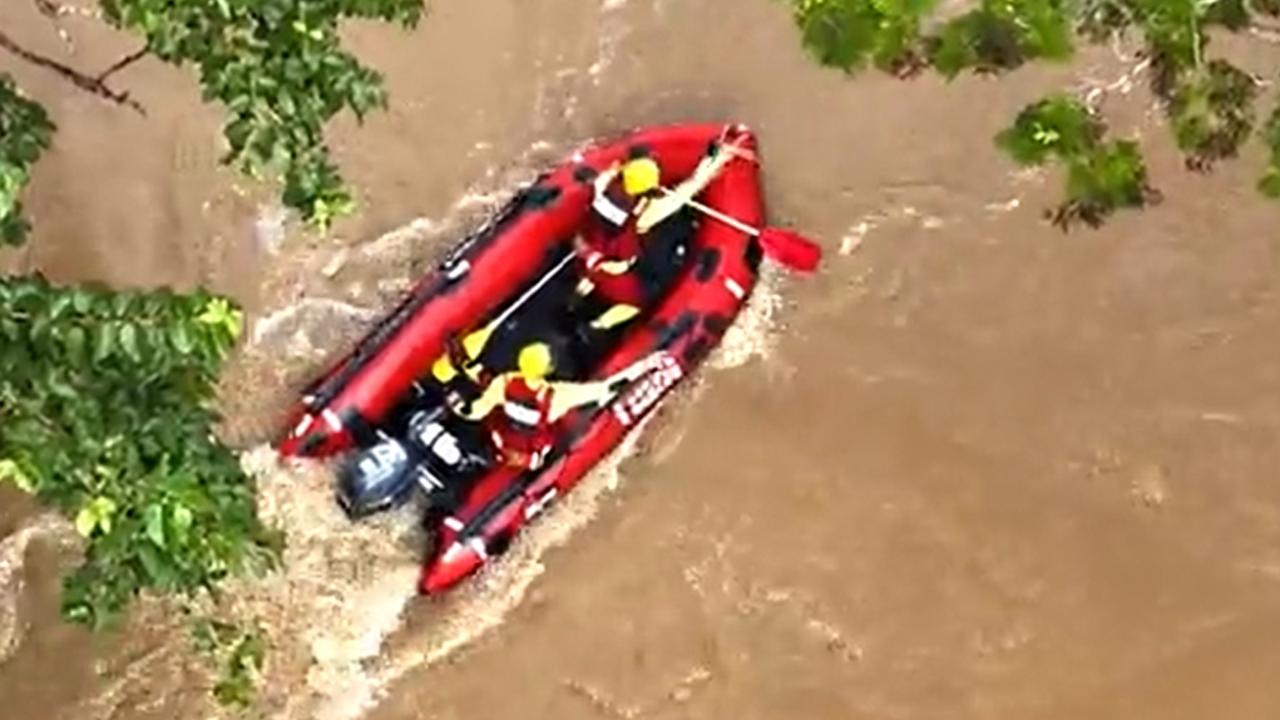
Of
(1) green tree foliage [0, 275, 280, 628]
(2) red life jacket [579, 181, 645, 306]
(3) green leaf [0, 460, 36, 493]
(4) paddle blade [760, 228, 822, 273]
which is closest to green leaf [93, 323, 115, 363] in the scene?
(1) green tree foliage [0, 275, 280, 628]

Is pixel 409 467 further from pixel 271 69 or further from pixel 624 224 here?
pixel 271 69

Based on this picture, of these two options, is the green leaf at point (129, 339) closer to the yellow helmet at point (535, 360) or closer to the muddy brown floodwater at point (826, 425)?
the yellow helmet at point (535, 360)

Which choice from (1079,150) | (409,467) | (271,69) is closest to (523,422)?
(409,467)

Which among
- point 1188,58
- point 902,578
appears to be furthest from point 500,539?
point 1188,58

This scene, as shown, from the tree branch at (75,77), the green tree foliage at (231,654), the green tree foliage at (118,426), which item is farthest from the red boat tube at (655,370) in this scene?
the green tree foliage at (118,426)

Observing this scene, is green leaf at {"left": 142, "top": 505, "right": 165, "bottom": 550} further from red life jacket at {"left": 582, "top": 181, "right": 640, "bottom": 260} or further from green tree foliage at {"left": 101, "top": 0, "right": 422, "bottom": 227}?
red life jacket at {"left": 582, "top": 181, "right": 640, "bottom": 260}

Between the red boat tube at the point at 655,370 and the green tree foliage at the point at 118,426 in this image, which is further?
the red boat tube at the point at 655,370

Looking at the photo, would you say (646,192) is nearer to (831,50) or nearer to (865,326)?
(865,326)
